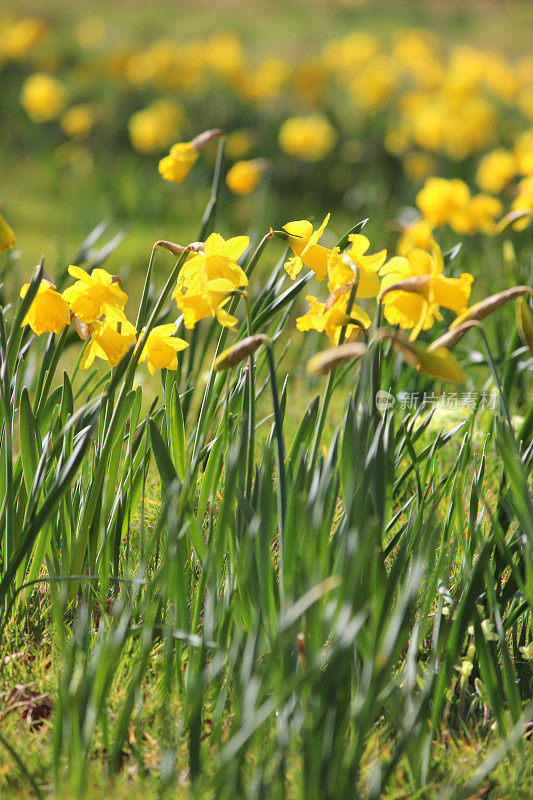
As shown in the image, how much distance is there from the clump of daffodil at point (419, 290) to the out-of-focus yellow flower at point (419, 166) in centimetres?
369

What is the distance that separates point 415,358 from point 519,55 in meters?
13.6

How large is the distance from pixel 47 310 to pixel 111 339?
0.12 metres

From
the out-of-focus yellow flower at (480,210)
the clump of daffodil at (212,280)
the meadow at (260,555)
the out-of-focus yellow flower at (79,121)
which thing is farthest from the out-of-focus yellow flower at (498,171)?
the clump of daffodil at (212,280)

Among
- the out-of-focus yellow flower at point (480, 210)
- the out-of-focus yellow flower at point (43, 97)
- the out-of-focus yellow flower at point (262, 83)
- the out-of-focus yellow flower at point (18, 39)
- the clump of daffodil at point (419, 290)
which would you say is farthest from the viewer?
the out-of-focus yellow flower at point (18, 39)

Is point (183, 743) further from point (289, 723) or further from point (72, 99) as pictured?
point (72, 99)

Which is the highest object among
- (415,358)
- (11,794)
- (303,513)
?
(415,358)

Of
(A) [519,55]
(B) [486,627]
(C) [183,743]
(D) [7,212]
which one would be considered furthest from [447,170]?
(A) [519,55]

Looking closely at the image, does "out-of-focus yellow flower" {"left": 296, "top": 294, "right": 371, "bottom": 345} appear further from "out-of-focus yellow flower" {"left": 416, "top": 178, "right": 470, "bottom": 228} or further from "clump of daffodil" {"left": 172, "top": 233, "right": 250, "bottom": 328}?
"out-of-focus yellow flower" {"left": 416, "top": 178, "right": 470, "bottom": 228}

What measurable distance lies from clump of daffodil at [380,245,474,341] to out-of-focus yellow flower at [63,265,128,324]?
1.54 feet

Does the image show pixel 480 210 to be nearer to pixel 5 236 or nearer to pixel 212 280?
pixel 212 280

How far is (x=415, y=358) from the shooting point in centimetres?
111

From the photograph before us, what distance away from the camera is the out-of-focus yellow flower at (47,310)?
1.33 metres

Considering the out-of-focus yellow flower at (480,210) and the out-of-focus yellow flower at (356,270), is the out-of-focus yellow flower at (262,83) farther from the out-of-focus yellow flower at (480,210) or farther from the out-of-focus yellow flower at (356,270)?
the out-of-focus yellow flower at (356,270)

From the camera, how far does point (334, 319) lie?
1.27 meters
